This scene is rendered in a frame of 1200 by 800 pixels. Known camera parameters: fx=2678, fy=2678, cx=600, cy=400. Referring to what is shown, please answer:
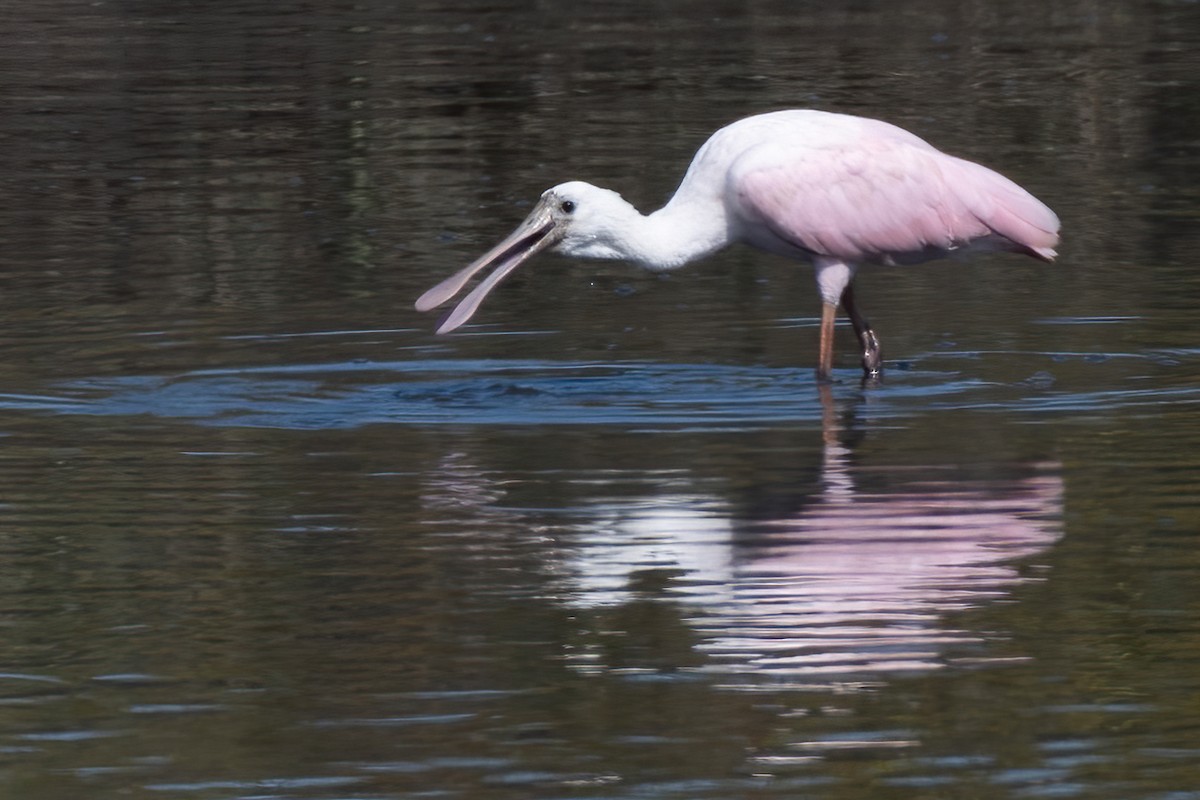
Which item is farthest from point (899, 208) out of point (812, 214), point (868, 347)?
point (868, 347)

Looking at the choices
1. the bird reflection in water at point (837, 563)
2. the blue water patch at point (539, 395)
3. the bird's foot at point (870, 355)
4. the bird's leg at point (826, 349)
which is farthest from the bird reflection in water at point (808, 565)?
the bird's foot at point (870, 355)

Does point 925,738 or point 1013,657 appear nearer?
point 925,738

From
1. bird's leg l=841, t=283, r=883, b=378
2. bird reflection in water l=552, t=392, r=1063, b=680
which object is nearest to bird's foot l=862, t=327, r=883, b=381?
bird's leg l=841, t=283, r=883, b=378

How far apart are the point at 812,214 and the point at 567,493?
2.44 metres

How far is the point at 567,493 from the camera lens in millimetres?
8172

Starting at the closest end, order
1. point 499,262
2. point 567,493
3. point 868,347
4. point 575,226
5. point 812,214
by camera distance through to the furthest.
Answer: point 567,493
point 575,226
point 812,214
point 868,347
point 499,262

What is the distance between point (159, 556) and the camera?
295 inches

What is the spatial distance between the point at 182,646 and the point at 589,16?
2014 centimetres

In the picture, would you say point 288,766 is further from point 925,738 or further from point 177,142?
point 177,142

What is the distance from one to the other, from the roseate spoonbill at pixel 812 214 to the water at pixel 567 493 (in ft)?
1.35

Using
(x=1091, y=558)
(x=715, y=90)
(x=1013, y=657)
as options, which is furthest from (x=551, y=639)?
(x=715, y=90)

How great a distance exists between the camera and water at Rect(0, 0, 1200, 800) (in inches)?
223

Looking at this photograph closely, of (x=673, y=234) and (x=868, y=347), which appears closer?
(x=673, y=234)

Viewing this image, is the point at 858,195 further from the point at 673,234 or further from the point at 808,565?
the point at 808,565
